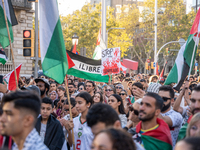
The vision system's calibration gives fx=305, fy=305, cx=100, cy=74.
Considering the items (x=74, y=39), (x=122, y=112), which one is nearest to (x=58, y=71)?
(x=122, y=112)

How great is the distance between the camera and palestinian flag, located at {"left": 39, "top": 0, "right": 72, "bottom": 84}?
16.2 ft

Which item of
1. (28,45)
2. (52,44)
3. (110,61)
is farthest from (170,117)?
(28,45)

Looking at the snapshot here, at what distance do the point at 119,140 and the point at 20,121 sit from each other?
0.94m

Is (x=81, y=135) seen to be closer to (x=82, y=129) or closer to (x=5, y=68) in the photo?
(x=82, y=129)

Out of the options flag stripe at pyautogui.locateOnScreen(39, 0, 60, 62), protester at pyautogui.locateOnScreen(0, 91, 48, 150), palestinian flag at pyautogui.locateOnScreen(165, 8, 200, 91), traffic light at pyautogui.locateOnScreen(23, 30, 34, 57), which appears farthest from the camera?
traffic light at pyautogui.locateOnScreen(23, 30, 34, 57)

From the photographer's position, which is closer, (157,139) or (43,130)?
(157,139)

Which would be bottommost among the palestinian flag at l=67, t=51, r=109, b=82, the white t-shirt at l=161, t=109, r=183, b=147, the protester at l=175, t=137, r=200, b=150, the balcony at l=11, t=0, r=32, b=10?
the white t-shirt at l=161, t=109, r=183, b=147

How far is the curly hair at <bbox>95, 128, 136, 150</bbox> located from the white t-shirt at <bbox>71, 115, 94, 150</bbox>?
2.13 meters

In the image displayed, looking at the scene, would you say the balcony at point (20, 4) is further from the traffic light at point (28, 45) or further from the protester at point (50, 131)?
the protester at point (50, 131)


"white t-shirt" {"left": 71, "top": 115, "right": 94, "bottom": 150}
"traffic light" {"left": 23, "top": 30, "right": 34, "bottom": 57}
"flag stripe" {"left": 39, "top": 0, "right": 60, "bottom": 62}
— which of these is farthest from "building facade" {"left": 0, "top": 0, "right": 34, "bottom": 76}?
"white t-shirt" {"left": 71, "top": 115, "right": 94, "bottom": 150}

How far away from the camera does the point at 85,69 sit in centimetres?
716

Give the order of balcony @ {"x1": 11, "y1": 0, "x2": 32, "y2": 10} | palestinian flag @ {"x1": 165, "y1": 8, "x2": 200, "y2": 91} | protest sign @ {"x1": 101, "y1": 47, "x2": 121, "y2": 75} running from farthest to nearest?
balcony @ {"x1": 11, "y1": 0, "x2": 32, "y2": 10} < protest sign @ {"x1": 101, "y1": 47, "x2": 121, "y2": 75} < palestinian flag @ {"x1": 165, "y1": 8, "x2": 200, "y2": 91}

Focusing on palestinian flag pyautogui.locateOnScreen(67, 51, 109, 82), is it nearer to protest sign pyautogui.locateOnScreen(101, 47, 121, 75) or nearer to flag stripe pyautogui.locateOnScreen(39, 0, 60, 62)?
protest sign pyautogui.locateOnScreen(101, 47, 121, 75)

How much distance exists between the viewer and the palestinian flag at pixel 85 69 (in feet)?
22.6
